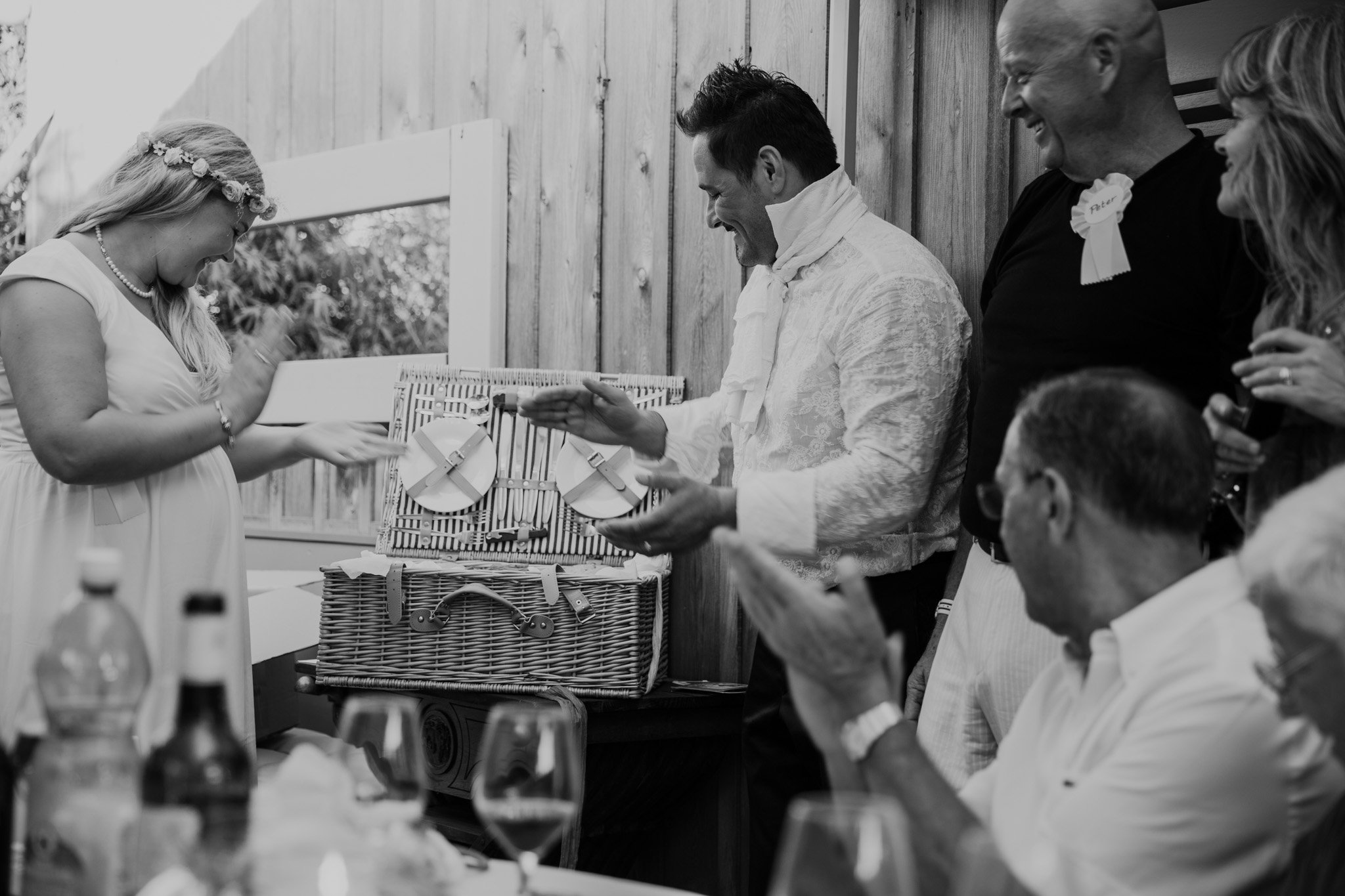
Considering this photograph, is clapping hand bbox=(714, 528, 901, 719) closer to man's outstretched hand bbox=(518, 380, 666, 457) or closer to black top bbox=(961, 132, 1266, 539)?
black top bbox=(961, 132, 1266, 539)

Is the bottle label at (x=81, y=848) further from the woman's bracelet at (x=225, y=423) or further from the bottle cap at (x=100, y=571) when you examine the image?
the woman's bracelet at (x=225, y=423)

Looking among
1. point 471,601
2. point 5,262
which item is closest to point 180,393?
point 471,601

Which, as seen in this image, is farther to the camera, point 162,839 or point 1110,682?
point 1110,682

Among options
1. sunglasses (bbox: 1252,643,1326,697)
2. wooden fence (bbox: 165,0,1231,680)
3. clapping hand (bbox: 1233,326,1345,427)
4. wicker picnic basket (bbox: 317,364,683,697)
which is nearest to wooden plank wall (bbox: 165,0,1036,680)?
wooden fence (bbox: 165,0,1231,680)

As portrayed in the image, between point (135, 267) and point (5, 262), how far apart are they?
243cm

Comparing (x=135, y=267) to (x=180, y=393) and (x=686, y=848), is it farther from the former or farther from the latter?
(x=686, y=848)

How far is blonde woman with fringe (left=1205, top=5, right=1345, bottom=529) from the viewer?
5.38ft

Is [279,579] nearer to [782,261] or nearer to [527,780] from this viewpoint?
[782,261]

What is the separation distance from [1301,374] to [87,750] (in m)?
1.34

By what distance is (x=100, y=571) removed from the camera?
1015 mm

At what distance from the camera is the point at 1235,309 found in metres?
1.89

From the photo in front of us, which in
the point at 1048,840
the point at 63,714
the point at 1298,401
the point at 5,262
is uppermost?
the point at 5,262

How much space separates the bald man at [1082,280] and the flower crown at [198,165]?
54.2 inches

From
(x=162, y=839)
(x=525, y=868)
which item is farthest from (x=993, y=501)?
(x=162, y=839)
